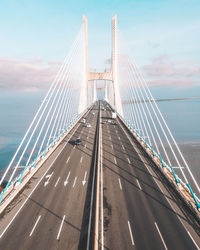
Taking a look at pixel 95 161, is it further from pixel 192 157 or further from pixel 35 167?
pixel 192 157

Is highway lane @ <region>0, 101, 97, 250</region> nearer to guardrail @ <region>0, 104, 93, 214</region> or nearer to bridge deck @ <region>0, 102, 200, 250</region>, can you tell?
bridge deck @ <region>0, 102, 200, 250</region>

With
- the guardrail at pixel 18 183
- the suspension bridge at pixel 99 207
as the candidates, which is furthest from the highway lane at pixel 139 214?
the guardrail at pixel 18 183

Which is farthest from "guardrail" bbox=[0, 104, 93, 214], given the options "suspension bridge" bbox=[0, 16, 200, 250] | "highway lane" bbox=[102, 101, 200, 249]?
"highway lane" bbox=[102, 101, 200, 249]

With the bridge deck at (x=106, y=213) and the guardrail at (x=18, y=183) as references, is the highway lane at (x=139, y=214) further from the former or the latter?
the guardrail at (x=18, y=183)

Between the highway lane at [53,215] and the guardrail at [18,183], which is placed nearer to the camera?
the highway lane at [53,215]

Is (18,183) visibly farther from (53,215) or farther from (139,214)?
(139,214)

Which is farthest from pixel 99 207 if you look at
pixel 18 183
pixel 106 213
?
pixel 18 183
